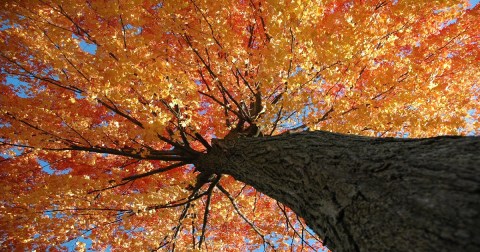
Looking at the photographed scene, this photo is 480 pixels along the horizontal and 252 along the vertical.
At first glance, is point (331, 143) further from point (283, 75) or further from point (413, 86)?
point (413, 86)

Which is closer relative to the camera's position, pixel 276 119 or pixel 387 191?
pixel 387 191

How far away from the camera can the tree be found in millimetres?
1431

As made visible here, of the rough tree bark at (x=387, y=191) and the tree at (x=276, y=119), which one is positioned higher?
the tree at (x=276, y=119)

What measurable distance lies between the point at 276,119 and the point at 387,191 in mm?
3035

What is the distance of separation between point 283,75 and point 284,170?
6.34ft

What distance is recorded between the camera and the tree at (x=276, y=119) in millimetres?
1431

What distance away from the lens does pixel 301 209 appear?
7.12 ft

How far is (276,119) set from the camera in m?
4.35

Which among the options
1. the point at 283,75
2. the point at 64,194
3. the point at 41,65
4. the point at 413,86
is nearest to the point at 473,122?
the point at 413,86

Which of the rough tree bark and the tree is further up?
the tree

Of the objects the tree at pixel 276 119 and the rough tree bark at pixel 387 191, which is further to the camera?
the tree at pixel 276 119

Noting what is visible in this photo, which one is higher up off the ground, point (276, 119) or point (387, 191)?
point (276, 119)

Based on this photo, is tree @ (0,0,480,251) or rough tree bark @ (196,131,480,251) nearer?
rough tree bark @ (196,131,480,251)

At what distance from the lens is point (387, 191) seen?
1.34m
